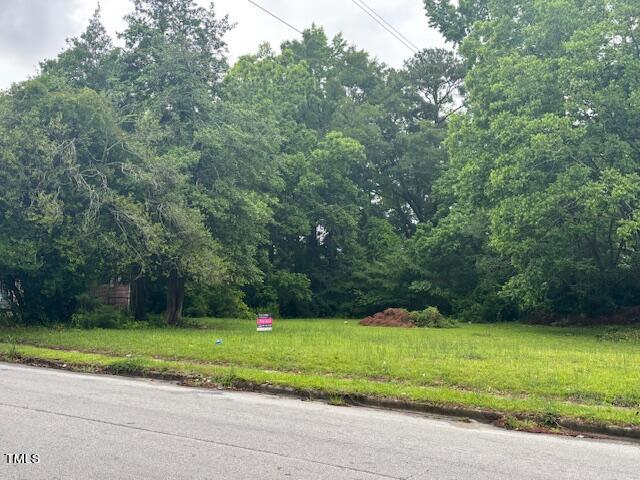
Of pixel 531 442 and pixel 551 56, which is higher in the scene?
pixel 551 56

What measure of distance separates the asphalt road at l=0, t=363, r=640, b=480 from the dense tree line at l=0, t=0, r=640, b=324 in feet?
38.2

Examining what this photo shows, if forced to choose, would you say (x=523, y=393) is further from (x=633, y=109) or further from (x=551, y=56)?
(x=551, y=56)

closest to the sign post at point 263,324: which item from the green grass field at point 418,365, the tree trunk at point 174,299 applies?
the green grass field at point 418,365

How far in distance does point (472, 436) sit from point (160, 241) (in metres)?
14.9

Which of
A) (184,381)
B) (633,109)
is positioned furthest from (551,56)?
(184,381)

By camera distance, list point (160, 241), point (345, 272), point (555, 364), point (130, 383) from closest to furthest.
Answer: point (130, 383) < point (555, 364) < point (160, 241) < point (345, 272)

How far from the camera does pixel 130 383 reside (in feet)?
36.3

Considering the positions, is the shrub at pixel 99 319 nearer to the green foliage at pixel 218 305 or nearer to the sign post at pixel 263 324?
the sign post at pixel 263 324

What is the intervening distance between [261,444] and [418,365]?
6173mm

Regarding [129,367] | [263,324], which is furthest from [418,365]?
[263,324]

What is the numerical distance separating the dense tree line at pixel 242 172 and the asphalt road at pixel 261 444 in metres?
11.6

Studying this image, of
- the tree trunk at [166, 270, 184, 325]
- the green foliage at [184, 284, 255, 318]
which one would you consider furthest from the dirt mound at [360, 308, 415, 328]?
the tree trunk at [166, 270, 184, 325]

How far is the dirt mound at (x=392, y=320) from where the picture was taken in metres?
28.2

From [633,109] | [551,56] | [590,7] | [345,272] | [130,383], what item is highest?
[590,7]
